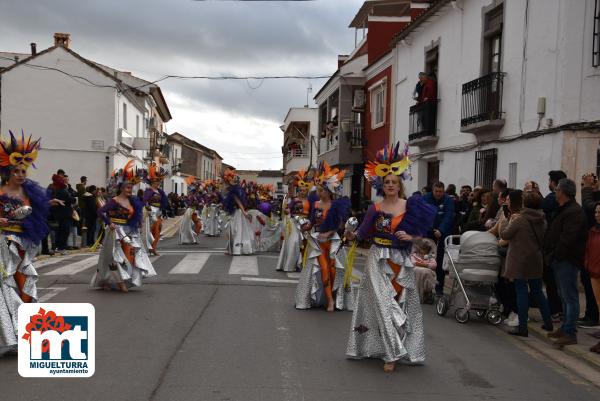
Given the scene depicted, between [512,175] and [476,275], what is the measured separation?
685cm

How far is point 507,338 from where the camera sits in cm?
874

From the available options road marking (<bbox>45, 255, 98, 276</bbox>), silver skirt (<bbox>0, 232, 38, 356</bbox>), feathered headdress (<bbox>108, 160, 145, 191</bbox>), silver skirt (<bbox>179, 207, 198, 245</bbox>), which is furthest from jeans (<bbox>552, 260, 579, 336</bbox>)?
silver skirt (<bbox>179, 207, 198, 245</bbox>)

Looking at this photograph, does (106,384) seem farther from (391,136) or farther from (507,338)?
(391,136)

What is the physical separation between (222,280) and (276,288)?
125cm

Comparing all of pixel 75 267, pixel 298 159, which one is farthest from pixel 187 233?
pixel 298 159

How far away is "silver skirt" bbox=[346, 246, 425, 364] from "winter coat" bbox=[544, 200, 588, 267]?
2.44 metres

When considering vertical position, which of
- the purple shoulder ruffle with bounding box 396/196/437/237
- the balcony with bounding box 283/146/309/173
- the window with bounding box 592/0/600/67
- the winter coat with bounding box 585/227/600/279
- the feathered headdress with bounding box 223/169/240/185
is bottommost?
the winter coat with bounding box 585/227/600/279

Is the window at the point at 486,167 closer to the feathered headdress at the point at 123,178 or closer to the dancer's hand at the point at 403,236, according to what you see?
the feathered headdress at the point at 123,178

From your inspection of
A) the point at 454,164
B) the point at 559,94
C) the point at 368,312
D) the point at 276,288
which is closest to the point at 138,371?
the point at 368,312

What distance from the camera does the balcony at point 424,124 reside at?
20.2 m

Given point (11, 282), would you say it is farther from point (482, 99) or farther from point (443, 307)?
point (482, 99)

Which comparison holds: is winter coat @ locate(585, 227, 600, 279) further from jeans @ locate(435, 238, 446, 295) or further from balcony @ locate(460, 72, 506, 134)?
balcony @ locate(460, 72, 506, 134)

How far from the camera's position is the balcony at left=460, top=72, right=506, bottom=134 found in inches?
620

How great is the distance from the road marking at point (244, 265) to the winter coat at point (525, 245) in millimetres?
6441
